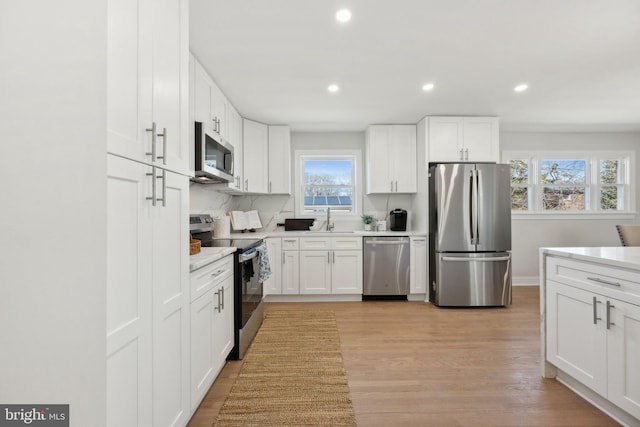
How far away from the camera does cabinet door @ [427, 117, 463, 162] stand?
→ 13.6 ft

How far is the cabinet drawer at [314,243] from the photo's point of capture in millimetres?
4227

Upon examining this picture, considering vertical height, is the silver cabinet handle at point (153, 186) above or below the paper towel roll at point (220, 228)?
above

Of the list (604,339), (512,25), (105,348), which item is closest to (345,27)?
(512,25)

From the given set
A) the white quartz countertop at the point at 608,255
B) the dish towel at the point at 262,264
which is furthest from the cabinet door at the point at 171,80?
the white quartz countertop at the point at 608,255

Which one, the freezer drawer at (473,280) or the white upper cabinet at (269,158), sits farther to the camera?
the white upper cabinet at (269,158)

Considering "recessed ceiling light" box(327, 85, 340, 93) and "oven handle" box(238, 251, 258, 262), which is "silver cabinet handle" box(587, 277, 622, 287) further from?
"recessed ceiling light" box(327, 85, 340, 93)

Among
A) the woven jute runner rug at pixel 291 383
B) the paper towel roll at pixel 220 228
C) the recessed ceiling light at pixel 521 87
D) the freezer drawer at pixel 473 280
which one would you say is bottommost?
the woven jute runner rug at pixel 291 383

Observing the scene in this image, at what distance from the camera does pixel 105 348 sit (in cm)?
97

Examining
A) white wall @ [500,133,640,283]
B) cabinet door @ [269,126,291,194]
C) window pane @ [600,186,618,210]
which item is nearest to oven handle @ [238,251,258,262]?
cabinet door @ [269,126,291,194]

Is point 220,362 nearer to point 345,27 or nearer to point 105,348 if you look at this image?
point 105,348

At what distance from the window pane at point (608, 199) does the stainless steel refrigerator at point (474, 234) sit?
2.42 meters

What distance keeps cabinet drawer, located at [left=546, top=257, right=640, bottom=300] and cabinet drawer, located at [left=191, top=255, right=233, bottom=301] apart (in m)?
2.21

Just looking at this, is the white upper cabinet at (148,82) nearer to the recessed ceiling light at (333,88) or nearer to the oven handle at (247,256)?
the oven handle at (247,256)

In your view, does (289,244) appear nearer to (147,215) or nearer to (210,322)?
(210,322)
